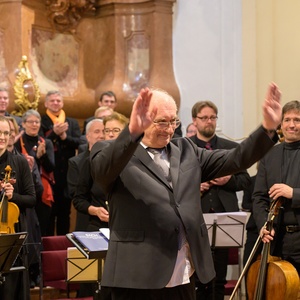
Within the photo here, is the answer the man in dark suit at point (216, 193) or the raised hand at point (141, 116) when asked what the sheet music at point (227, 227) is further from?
the raised hand at point (141, 116)

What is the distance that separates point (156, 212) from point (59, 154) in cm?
483

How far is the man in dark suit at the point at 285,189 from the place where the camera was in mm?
5141

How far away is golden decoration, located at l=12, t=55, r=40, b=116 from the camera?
27.8ft

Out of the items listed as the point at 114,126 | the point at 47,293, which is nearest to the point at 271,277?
the point at 114,126

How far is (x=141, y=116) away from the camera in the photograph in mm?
3127

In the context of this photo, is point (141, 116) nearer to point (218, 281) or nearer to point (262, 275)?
point (262, 275)

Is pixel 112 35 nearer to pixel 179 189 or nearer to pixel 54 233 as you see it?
pixel 54 233

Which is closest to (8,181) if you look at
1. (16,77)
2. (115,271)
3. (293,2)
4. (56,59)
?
(115,271)

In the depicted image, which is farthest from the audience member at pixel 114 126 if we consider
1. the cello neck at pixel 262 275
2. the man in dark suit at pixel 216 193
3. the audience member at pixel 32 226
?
the cello neck at pixel 262 275

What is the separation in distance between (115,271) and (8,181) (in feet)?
8.00

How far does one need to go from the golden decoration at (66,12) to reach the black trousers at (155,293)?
6313 millimetres

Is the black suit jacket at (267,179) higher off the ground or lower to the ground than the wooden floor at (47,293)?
higher

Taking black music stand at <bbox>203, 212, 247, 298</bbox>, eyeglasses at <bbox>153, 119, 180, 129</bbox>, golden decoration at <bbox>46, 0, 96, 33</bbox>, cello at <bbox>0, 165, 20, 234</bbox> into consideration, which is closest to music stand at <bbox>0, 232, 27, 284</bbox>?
cello at <bbox>0, 165, 20, 234</bbox>

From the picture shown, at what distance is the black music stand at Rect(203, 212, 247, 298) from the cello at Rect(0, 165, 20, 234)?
1.43m
